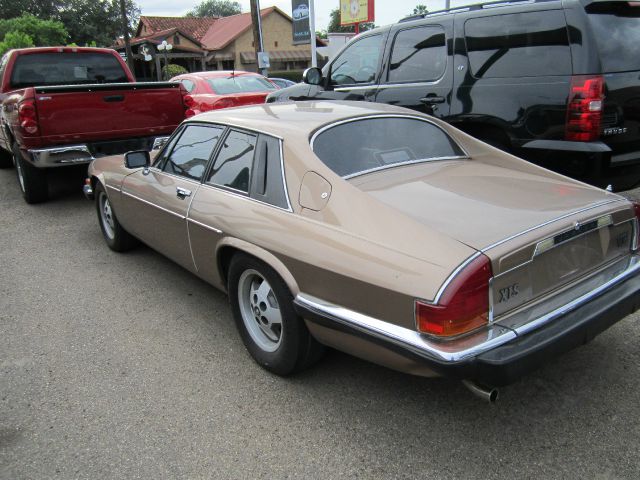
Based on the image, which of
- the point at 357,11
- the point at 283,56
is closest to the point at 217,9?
the point at 283,56

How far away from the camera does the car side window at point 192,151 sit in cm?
368

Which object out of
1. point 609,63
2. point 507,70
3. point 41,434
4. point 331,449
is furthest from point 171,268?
point 609,63

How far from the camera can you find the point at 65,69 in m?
8.12

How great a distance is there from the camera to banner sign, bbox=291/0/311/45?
1911 cm

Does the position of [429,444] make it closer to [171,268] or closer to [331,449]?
[331,449]

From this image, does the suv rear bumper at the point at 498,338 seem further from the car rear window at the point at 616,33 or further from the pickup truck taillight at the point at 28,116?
the pickup truck taillight at the point at 28,116

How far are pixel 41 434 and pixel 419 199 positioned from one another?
227 cm

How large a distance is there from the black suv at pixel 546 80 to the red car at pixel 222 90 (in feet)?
15.4

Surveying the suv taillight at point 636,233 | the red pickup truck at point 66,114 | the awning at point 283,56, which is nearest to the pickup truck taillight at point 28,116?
the red pickup truck at point 66,114

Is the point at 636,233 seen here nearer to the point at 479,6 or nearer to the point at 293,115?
the point at 293,115

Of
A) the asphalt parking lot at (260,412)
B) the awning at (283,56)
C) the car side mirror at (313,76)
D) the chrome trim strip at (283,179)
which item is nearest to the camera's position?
the asphalt parking lot at (260,412)

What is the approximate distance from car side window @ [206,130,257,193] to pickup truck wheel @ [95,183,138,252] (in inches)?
78.3

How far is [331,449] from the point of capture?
2506 mm

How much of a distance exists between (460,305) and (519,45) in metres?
3.27
